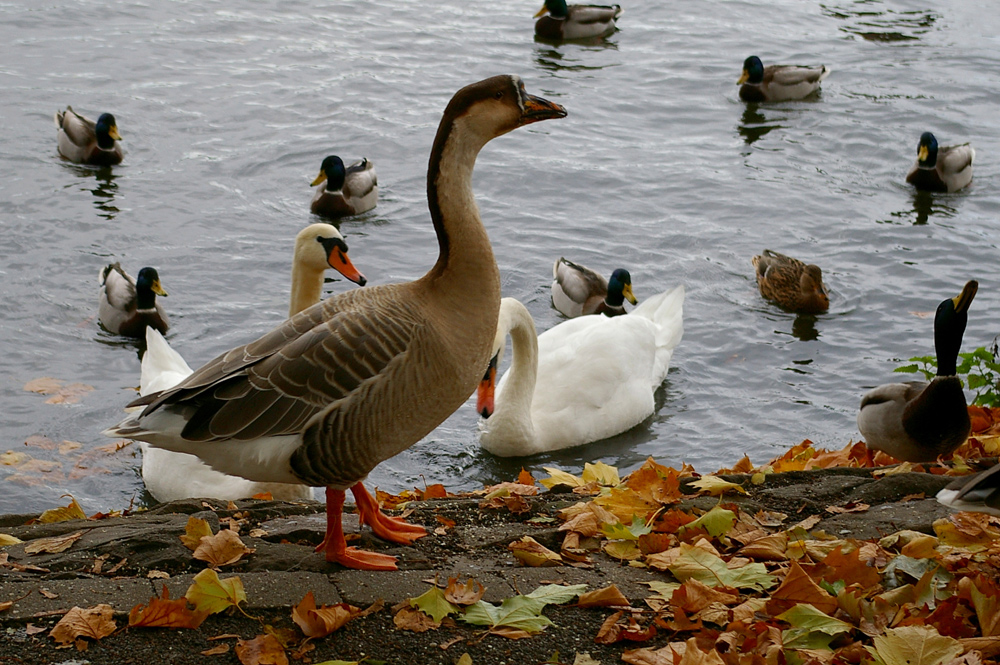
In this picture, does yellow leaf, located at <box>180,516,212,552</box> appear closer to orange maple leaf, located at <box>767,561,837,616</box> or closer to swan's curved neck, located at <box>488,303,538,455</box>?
orange maple leaf, located at <box>767,561,837,616</box>

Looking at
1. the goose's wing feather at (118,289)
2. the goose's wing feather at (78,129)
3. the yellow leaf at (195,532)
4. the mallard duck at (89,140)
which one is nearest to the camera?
the yellow leaf at (195,532)

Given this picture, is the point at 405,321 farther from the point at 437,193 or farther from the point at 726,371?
the point at 726,371

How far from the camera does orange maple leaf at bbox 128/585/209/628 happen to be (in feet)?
12.4

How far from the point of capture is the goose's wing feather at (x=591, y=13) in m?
19.6

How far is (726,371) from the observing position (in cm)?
1022

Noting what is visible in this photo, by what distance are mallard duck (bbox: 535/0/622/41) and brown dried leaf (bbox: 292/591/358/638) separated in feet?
56.1

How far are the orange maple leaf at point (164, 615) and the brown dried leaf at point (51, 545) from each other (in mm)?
964

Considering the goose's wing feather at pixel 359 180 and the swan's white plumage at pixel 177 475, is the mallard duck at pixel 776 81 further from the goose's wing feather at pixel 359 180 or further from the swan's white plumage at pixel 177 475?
the swan's white plumage at pixel 177 475

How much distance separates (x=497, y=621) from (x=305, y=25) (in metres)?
16.6

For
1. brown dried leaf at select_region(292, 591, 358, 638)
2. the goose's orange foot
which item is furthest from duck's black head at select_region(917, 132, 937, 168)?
brown dried leaf at select_region(292, 591, 358, 638)

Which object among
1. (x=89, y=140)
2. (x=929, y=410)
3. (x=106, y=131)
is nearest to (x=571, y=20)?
(x=106, y=131)

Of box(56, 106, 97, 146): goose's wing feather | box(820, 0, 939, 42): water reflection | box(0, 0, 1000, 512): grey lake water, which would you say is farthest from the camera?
box(820, 0, 939, 42): water reflection

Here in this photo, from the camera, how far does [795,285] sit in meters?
11.1

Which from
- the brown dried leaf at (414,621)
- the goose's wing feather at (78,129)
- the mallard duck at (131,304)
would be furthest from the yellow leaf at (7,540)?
the goose's wing feather at (78,129)
